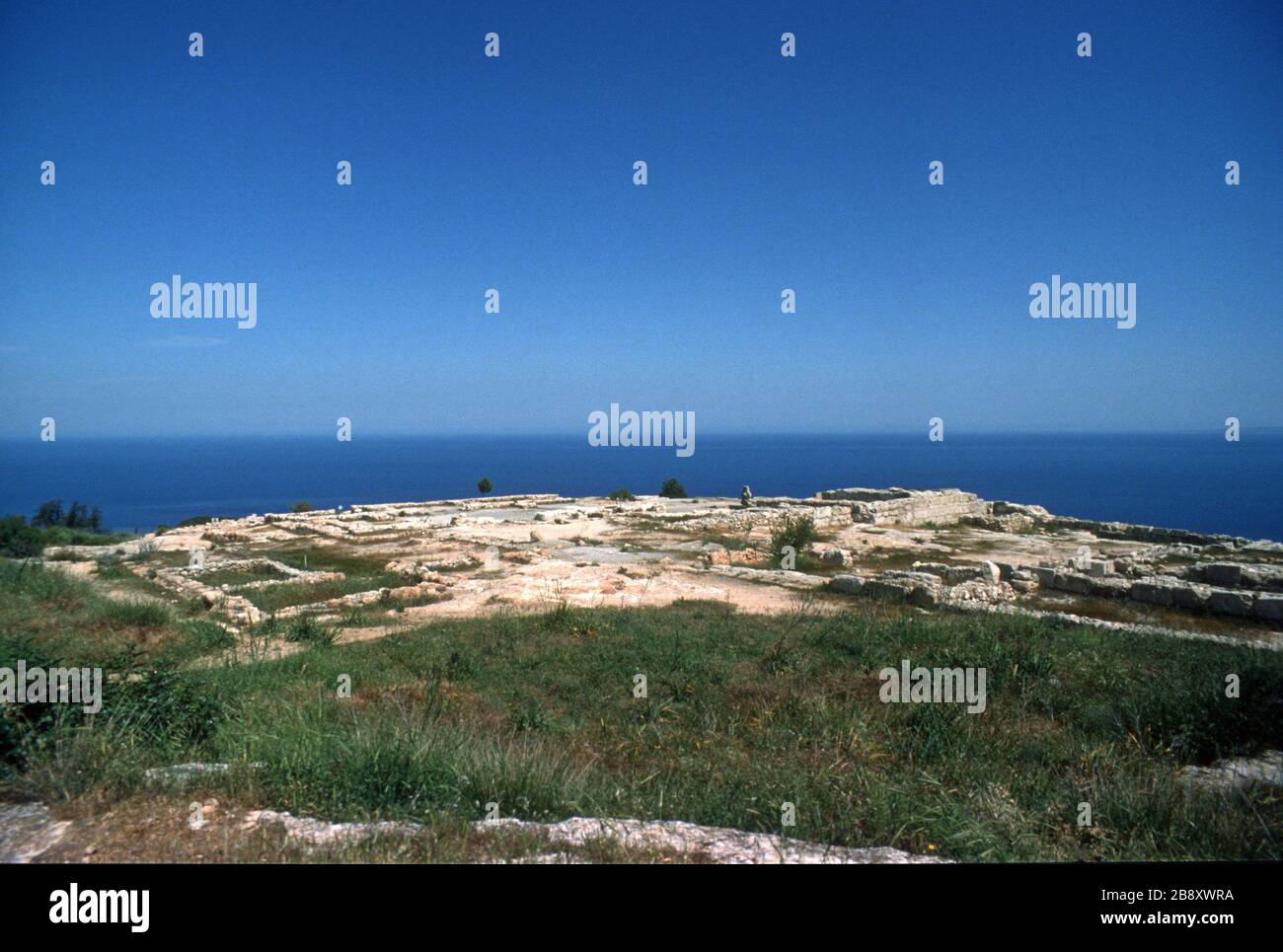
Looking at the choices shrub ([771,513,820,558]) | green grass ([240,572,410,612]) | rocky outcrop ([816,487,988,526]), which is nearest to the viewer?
green grass ([240,572,410,612])

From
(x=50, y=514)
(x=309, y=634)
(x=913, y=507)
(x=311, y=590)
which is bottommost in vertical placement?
(x=311, y=590)

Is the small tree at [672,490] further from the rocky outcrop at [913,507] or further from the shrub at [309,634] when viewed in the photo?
the shrub at [309,634]

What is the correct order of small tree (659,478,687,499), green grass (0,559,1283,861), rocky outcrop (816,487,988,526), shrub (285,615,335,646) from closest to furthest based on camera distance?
green grass (0,559,1283,861)
shrub (285,615,335,646)
rocky outcrop (816,487,988,526)
small tree (659,478,687,499)

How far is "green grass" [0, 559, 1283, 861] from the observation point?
12.2ft

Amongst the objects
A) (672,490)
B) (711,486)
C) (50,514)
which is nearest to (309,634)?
(672,490)

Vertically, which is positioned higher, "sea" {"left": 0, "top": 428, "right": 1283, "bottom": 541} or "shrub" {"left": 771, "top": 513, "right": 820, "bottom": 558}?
"shrub" {"left": 771, "top": 513, "right": 820, "bottom": 558}

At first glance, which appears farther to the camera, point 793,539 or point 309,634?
point 793,539

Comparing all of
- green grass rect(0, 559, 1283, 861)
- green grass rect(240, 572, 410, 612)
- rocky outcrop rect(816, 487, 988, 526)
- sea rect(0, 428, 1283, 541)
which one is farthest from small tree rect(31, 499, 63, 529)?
rocky outcrop rect(816, 487, 988, 526)

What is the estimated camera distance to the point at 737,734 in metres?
5.68

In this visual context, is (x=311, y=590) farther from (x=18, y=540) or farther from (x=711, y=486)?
(x=711, y=486)

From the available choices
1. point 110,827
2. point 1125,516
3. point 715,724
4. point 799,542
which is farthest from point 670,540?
point 1125,516

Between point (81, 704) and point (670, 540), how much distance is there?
667 inches

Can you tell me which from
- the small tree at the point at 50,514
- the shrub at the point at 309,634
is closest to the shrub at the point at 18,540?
the shrub at the point at 309,634

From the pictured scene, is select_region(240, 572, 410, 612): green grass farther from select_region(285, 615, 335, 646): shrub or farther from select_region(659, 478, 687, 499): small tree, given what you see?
select_region(659, 478, 687, 499): small tree
